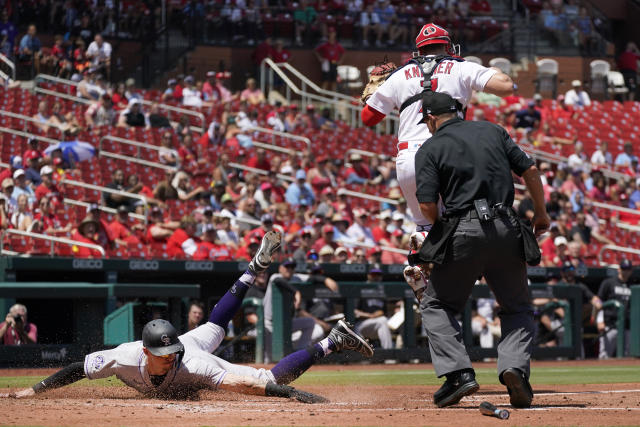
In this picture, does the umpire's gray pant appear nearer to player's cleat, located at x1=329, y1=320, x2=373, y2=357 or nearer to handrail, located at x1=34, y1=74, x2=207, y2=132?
player's cleat, located at x1=329, y1=320, x2=373, y2=357

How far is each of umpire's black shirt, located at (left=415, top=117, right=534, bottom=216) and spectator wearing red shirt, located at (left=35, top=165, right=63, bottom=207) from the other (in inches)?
398

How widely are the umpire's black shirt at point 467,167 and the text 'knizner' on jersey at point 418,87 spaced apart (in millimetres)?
857

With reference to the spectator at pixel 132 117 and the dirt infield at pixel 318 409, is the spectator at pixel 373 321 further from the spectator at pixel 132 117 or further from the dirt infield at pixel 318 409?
the spectator at pixel 132 117

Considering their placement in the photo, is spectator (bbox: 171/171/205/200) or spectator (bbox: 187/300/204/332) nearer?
spectator (bbox: 187/300/204/332)

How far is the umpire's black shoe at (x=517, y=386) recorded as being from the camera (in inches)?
265

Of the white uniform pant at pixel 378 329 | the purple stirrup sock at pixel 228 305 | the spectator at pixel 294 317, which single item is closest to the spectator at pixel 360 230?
the white uniform pant at pixel 378 329

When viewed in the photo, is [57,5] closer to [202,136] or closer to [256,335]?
[202,136]

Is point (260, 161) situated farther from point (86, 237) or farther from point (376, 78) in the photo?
point (376, 78)

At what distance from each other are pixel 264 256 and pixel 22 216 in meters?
7.36

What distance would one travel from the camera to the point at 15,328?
12.8 metres

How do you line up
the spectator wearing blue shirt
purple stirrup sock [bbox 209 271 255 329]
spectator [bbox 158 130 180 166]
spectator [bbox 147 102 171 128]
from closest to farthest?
1. purple stirrup sock [bbox 209 271 255 329]
2. the spectator wearing blue shirt
3. spectator [bbox 158 130 180 166]
4. spectator [bbox 147 102 171 128]

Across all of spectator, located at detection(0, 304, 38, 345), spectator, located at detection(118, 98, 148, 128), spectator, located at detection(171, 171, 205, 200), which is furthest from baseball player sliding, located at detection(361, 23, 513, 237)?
spectator, located at detection(118, 98, 148, 128)

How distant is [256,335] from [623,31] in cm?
2453

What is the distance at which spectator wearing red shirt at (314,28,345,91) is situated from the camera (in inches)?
1092
